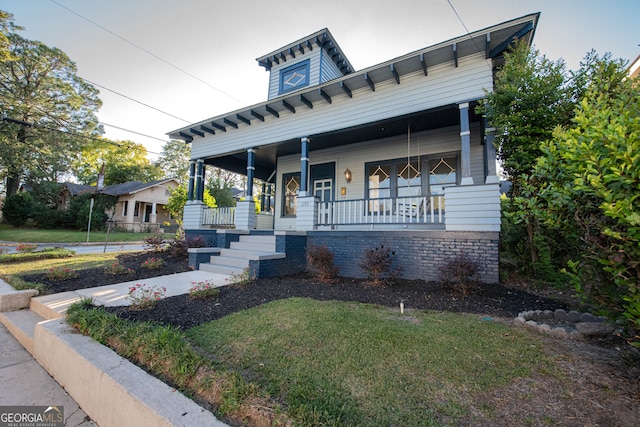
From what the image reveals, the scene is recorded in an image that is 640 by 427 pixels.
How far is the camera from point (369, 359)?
2.31 meters

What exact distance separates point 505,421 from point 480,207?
4435 millimetres

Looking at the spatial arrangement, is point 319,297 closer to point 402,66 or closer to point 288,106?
point 402,66

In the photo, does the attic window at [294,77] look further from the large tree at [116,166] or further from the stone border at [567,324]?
the large tree at [116,166]

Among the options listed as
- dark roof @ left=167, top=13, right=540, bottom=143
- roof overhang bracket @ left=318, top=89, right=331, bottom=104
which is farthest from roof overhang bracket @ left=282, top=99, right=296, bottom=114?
roof overhang bracket @ left=318, top=89, right=331, bottom=104

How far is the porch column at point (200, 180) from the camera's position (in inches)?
386

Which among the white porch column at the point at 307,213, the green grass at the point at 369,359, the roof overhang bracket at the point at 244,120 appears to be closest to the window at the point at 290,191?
the roof overhang bracket at the point at 244,120

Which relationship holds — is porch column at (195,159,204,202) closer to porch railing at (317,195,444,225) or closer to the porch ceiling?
the porch ceiling

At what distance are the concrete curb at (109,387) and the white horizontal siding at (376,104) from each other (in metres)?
6.52

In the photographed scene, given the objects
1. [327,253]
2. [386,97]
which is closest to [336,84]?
[386,97]

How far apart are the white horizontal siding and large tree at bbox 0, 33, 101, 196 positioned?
1927cm

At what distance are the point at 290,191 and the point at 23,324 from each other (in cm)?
772

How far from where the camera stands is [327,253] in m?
5.72

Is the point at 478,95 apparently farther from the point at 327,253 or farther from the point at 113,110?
the point at 113,110

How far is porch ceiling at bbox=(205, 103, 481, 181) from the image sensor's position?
6.66 m
